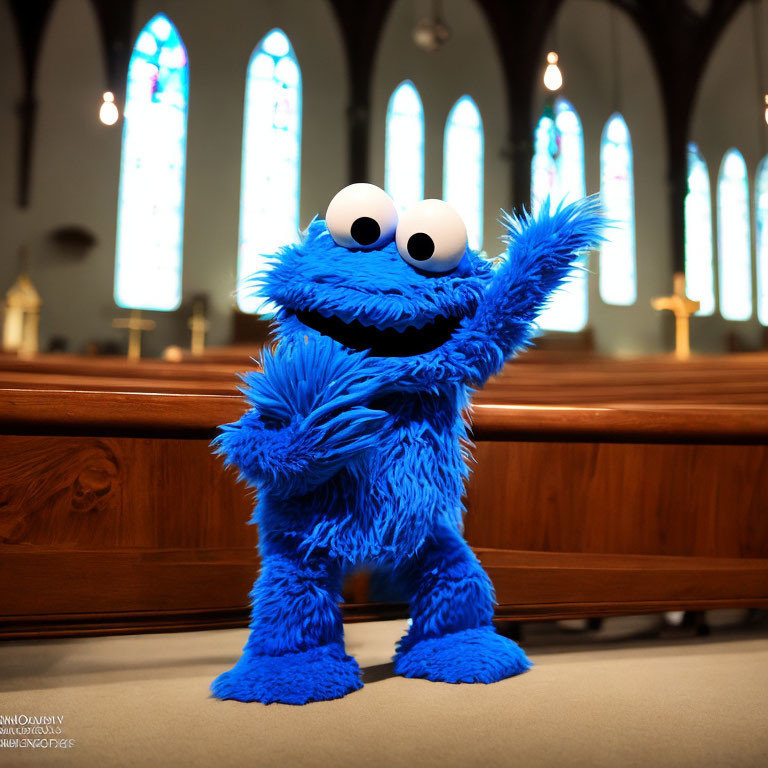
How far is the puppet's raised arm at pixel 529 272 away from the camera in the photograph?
0.92 meters

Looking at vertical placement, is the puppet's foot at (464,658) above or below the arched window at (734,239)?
below

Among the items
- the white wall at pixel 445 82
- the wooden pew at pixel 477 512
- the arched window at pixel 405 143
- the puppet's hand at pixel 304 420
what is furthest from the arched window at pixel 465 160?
the puppet's hand at pixel 304 420

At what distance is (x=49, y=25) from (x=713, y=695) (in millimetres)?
9800

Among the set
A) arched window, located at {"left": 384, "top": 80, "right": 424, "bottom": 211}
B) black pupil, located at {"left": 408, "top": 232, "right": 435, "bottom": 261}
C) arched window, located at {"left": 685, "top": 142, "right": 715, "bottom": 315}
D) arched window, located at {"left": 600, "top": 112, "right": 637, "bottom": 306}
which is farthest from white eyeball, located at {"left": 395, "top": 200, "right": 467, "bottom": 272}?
arched window, located at {"left": 685, "top": 142, "right": 715, "bottom": 315}

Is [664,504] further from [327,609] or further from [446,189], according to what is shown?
[446,189]

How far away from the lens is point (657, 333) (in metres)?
10.5

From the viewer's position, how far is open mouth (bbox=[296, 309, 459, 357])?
94cm

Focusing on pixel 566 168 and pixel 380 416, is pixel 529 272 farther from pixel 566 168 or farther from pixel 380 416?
pixel 566 168

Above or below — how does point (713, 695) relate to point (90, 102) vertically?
below

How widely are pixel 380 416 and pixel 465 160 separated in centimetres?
947

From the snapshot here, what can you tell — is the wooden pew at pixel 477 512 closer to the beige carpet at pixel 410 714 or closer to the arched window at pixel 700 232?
the beige carpet at pixel 410 714

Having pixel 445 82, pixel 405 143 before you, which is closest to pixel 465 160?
pixel 405 143

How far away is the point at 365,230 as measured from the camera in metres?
0.95

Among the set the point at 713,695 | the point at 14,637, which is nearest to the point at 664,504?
the point at 713,695
